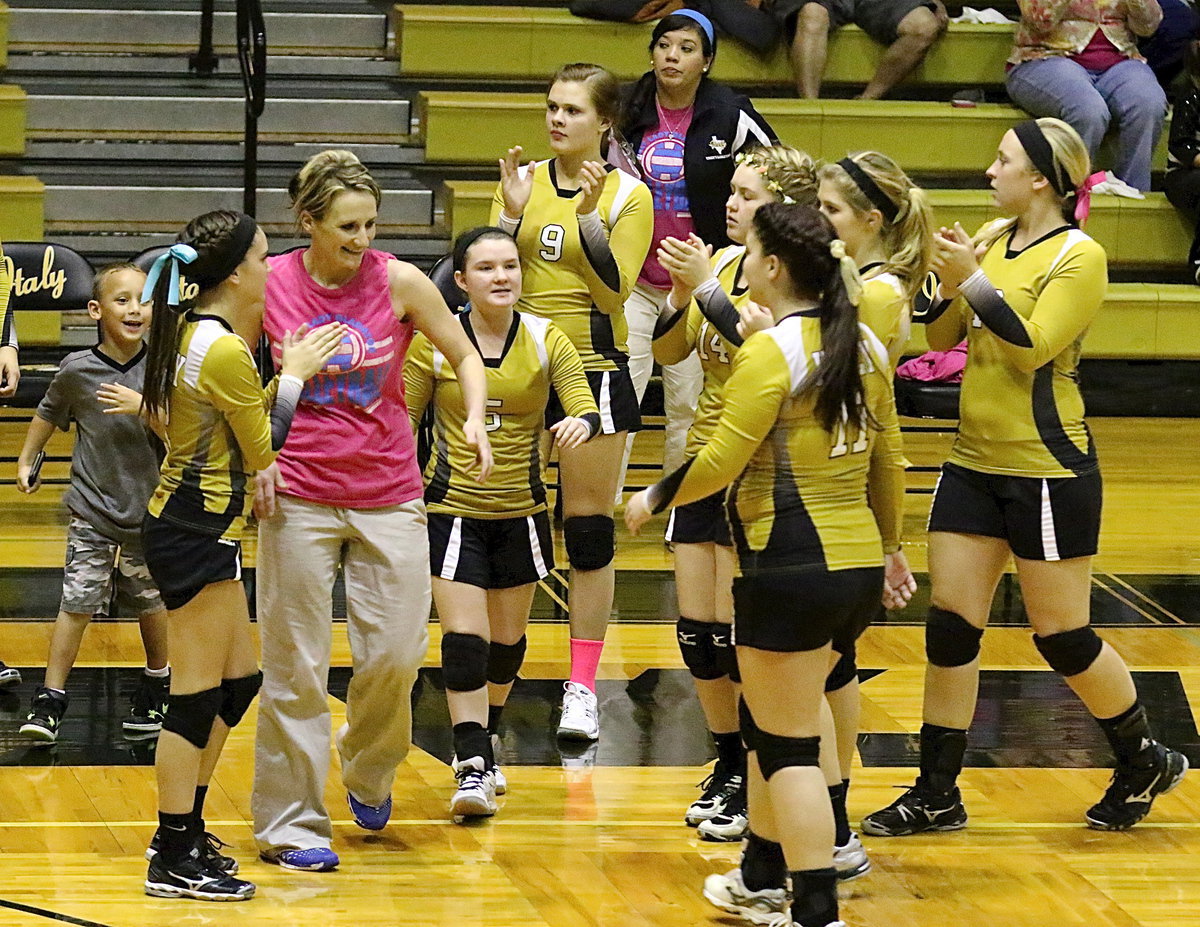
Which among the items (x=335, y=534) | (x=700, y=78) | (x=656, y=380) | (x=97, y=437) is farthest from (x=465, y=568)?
(x=656, y=380)

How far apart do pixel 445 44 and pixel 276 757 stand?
6.09 metres

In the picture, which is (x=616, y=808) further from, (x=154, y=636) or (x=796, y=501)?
(x=154, y=636)

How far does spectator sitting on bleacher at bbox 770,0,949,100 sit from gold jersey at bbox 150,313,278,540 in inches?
232

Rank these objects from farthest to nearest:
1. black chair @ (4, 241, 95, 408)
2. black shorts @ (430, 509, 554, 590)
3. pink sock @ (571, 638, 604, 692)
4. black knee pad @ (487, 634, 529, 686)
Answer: black chair @ (4, 241, 95, 408), pink sock @ (571, 638, 604, 692), black knee pad @ (487, 634, 529, 686), black shorts @ (430, 509, 554, 590)

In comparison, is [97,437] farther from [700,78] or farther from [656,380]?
[656,380]

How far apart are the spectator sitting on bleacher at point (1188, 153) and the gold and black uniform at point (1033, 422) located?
4.87 metres

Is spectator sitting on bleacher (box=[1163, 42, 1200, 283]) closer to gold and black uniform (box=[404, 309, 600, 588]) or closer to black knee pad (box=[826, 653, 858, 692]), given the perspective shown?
gold and black uniform (box=[404, 309, 600, 588])

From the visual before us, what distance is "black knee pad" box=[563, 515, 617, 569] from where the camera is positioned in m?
5.07

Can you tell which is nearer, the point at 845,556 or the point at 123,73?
the point at 845,556

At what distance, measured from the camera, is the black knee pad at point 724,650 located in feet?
14.1

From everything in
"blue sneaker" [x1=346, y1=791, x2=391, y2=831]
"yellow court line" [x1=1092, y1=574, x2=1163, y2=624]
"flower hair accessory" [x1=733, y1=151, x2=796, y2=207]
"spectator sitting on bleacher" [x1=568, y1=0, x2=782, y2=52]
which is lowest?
"yellow court line" [x1=1092, y1=574, x2=1163, y2=624]

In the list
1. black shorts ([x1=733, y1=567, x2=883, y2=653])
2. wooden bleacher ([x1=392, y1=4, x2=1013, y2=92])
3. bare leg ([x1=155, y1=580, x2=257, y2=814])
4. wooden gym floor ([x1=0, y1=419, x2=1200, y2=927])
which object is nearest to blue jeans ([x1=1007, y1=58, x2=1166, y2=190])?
wooden bleacher ([x1=392, y1=4, x2=1013, y2=92])

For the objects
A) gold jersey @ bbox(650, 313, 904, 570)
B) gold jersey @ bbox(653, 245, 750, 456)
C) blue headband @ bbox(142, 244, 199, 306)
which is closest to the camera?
gold jersey @ bbox(650, 313, 904, 570)

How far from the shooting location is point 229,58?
381 inches
